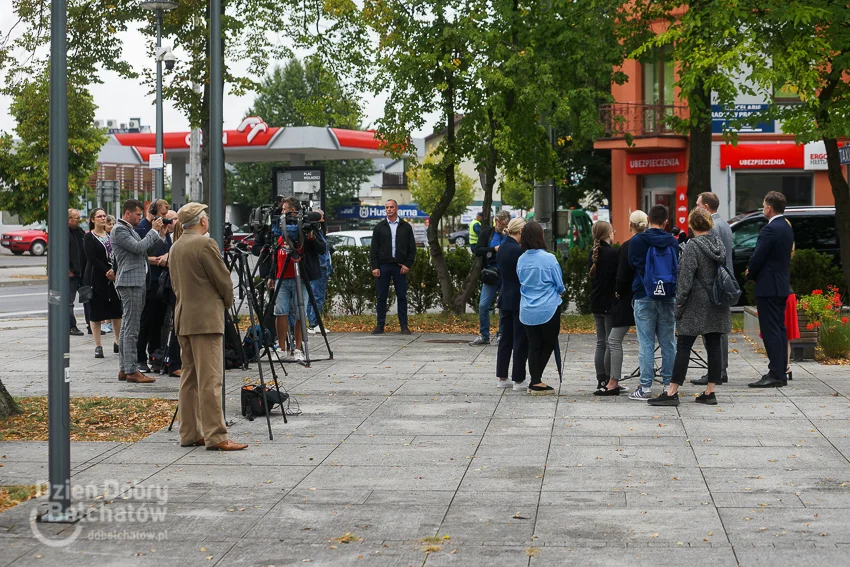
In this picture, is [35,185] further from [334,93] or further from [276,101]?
[276,101]

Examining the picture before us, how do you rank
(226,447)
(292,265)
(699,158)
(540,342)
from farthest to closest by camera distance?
(699,158)
(292,265)
(540,342)
(226,447)

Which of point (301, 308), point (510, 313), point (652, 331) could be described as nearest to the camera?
point (652, 331)

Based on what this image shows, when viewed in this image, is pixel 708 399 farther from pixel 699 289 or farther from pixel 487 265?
pixel 487 265

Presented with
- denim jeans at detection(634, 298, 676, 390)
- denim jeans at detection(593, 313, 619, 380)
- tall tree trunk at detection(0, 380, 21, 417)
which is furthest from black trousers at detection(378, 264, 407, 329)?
tall tree trunk at detection(0, 380, 21, 417)

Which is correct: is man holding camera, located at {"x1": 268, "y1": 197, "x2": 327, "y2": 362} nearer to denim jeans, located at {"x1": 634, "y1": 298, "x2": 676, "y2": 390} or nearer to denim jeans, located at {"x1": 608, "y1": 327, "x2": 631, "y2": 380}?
denim jeans, located at {"x1": 608, "y1": 327, "x2": 631, "y2": 380}

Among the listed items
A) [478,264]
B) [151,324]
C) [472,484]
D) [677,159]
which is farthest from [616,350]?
[677,159]

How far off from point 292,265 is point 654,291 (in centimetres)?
479

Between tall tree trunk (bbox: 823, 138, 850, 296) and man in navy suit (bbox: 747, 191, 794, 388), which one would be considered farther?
tall tree trunk (bbox: 823, 138, 850, 296)

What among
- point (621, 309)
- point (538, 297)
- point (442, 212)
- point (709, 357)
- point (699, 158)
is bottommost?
point (709, 357)

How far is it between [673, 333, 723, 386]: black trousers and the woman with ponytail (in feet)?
2.87

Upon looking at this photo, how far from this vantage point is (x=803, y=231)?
2100 centimetres

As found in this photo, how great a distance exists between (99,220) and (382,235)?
4.11 m

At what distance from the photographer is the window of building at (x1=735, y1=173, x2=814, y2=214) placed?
36.3 m

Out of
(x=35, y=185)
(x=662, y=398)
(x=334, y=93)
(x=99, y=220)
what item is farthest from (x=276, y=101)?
(x=662, y=398)
